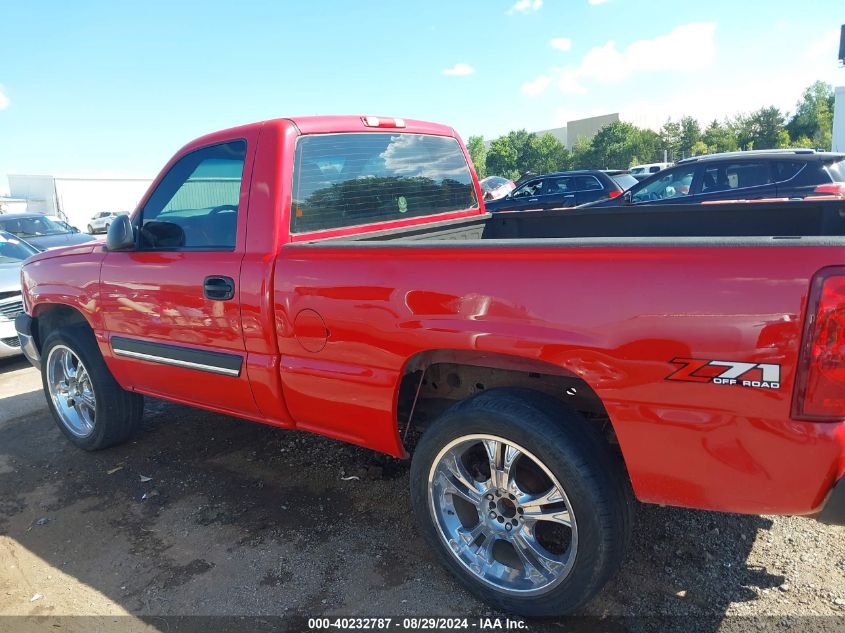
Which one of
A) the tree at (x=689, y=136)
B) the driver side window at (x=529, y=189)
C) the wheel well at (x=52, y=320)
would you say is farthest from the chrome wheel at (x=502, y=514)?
the tree at (x=689, y=136)

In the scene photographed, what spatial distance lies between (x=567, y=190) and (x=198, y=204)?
11794mm

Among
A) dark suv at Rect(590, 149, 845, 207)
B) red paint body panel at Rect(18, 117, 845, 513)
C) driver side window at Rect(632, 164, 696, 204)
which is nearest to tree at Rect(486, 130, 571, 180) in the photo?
driver side window at Rect(632, 164, 696, 204)

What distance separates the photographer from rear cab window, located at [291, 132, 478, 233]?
127 inches

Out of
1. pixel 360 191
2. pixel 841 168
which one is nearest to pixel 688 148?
pixel 841 168

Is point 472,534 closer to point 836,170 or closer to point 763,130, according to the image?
point 836,170

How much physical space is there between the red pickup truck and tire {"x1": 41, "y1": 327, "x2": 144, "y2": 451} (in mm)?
22

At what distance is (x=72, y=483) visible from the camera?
401 cm

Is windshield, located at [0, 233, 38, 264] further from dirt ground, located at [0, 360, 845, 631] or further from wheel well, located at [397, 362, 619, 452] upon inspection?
wheel well, located at [397, 362, 619, 452]

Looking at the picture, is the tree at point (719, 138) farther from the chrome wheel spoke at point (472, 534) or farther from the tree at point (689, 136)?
the chrome wheel spoke at point (472, 534)

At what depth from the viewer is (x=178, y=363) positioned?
350 cm

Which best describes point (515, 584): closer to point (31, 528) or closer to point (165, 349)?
point (165, 349)

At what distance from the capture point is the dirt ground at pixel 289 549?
263 cm

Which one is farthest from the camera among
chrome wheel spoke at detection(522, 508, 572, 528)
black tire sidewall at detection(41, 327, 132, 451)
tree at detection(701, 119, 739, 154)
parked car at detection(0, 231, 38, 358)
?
tree at detection(701, 119, 739, 154)

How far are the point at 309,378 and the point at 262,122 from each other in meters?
1.35
